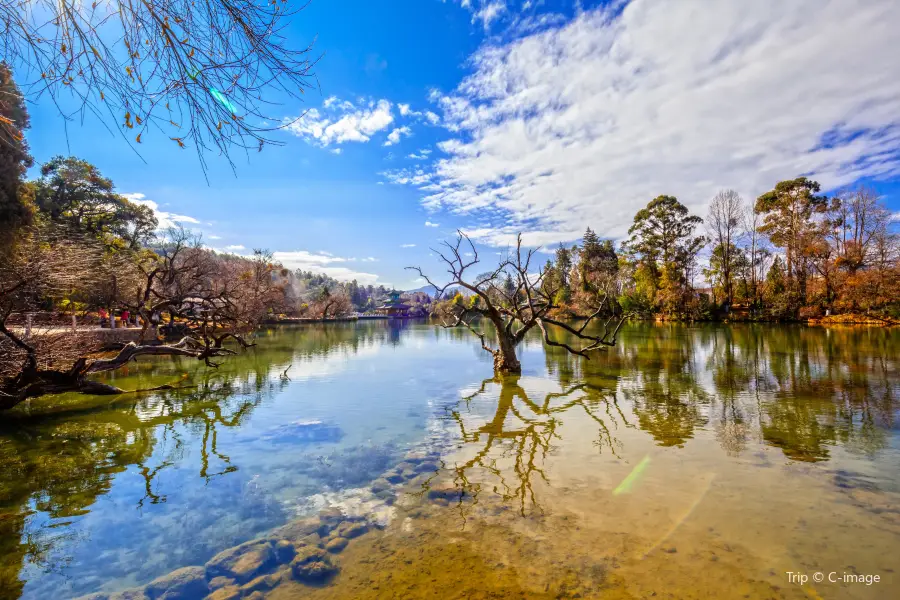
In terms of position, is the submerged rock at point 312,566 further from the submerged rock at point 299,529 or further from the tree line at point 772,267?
the tree line at point 772,267

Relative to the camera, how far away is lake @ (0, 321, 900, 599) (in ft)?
9.75

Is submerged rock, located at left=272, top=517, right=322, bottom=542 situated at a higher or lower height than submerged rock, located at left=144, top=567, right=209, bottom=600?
higher

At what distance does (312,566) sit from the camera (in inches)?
123

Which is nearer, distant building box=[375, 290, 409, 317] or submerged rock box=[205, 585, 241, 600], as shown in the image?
submerged rock box=[205, 585, 241, 600]

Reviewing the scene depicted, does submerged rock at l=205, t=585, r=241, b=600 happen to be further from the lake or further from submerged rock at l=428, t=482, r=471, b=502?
submerged rock at l=428, t=482, r=471, b=502

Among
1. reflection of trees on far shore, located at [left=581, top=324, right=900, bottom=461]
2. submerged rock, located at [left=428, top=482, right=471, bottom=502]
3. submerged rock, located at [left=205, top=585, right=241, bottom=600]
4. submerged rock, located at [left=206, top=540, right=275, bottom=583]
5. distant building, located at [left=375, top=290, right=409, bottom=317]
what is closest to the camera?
submerged rock, located at [left=205, top=585, right=241, bottom=600]

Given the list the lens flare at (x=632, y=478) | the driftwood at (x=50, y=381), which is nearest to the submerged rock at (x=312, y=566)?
the lens flare at (x=632, y=478)

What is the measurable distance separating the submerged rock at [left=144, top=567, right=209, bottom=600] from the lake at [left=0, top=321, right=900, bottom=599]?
0.09m

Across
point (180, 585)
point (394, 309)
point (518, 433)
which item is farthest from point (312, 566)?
point (394, 309)

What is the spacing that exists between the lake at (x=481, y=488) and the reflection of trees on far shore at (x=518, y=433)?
0.16 ft

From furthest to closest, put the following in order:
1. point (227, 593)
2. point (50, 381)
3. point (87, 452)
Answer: point (50, 381) < point (87, 452) < point (227, 593)

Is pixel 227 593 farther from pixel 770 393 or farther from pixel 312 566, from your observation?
pixel 770 393

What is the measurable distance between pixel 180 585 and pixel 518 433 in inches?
184

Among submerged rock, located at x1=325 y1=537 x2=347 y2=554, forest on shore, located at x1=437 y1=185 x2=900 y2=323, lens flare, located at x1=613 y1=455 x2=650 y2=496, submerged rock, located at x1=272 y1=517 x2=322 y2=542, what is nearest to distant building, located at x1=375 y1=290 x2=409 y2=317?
forest on shore, located at x1=437 y1=185 x2=900 y2=323
